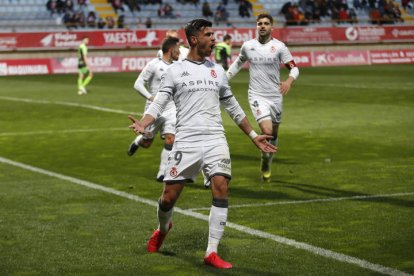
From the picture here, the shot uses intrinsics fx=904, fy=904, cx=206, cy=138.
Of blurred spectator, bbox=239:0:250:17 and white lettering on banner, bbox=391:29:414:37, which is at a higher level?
blurred spectator, bbox=239:0:250:17

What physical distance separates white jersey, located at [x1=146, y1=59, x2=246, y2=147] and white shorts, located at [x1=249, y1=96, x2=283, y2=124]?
508cm

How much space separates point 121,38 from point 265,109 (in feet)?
120

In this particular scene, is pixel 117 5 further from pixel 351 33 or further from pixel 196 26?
pixel 196 26

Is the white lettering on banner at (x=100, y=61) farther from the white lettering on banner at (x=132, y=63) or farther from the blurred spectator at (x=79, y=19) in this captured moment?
the blurred spectator at (x=79, y=19)

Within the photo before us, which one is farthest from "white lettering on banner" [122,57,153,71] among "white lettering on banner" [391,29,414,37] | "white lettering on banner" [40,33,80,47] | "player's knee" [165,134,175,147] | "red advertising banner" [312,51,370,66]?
"player's knee" [165,134,175,147]

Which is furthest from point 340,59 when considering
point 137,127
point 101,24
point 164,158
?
point 137,127

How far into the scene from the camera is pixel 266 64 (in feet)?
44.3

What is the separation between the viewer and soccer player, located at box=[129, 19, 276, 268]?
7906 millimetres

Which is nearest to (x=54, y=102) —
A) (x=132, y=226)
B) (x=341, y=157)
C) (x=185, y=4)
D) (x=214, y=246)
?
(x=341, y=157)

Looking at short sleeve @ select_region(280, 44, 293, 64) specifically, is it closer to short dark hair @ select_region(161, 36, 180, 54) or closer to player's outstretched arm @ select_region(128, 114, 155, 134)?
short dark hair @ select_region(161, 36, 180, 54)

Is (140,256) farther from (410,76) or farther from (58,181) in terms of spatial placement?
(410,76)

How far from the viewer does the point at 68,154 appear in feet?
54.5

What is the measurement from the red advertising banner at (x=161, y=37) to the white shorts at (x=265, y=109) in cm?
3480

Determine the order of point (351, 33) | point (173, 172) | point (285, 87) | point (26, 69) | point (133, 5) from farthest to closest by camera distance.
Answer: point (351, 33) < point (133, 5) < point (26, 69) < point (285, 87) < point (173, 172)
